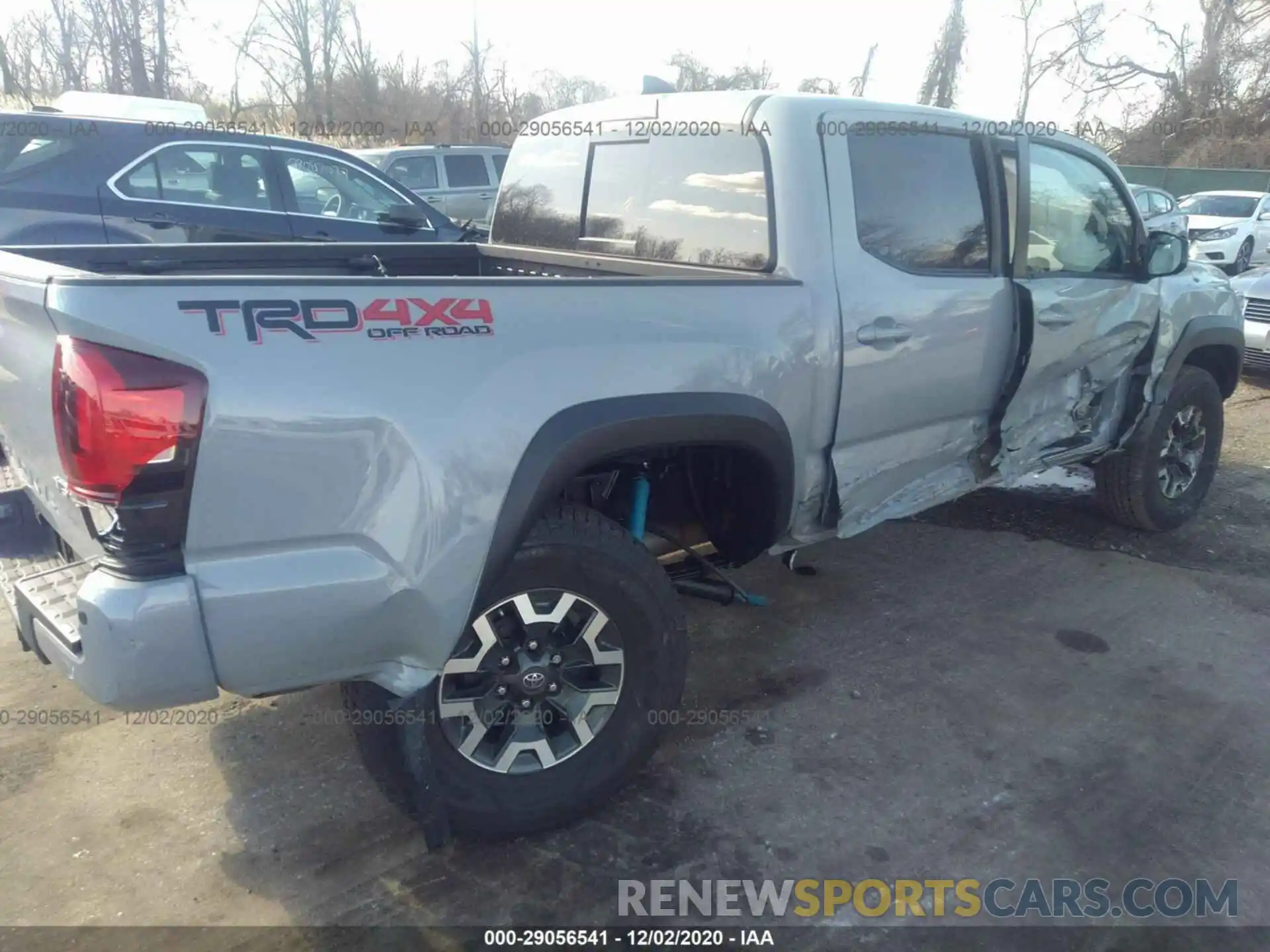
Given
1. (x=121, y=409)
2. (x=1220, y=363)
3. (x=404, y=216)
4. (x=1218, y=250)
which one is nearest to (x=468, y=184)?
(x=404, y=216)

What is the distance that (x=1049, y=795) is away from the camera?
10.1 ft

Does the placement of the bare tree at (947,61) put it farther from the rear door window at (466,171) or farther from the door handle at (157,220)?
the door handle at (157,220)

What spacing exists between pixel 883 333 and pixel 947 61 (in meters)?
34.8

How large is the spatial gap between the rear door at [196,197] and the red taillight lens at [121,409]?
543cm

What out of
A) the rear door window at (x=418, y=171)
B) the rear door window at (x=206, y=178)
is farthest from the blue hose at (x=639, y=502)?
the rear door window at (x=418, y=171)

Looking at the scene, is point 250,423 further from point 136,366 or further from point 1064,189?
point 1064,189

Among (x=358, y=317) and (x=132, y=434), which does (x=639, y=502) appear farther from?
(x=132, y=434)

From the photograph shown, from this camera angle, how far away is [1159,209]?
15.5 meters

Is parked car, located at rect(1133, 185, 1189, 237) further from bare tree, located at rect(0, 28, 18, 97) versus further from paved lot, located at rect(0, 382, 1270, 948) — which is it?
bare tree, located at rect(0, 28, 18, 97)

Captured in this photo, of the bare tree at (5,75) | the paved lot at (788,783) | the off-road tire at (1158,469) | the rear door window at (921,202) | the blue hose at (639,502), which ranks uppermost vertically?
the bare tree at (5,75)

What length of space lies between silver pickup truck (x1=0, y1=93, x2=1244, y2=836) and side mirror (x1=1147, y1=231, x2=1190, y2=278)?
0.01 m

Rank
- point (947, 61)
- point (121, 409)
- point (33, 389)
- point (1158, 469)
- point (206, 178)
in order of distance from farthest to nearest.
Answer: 1. point (947, 61)
2. point (206, 178)
3. point (1158, 469)
4. point (33, 389)
5. point (121, 409)

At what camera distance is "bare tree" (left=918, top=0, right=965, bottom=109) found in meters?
33.4

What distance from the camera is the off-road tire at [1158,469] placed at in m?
4.91
